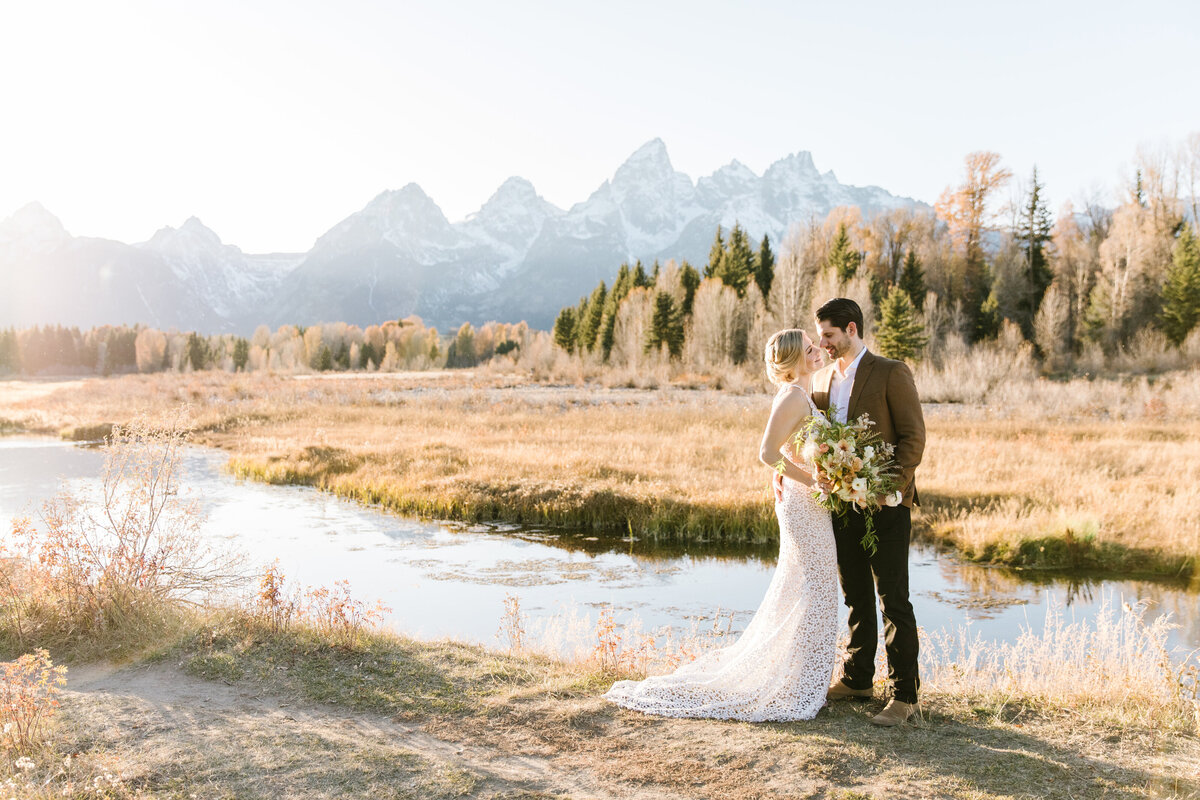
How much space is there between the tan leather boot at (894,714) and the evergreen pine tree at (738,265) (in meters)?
56.6

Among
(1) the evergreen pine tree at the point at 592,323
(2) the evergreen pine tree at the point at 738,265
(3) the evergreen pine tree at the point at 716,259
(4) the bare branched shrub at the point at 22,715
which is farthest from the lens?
(1) the evergreen pine tree at the point at 592,323

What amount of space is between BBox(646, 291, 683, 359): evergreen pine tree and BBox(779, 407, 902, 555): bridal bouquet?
5554cm

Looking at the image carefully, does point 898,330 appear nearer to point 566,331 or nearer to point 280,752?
point 280,752

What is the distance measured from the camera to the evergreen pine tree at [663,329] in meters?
60.6

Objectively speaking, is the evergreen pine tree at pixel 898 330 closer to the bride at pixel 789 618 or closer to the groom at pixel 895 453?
the groom at pixel 895 453

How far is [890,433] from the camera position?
498cm

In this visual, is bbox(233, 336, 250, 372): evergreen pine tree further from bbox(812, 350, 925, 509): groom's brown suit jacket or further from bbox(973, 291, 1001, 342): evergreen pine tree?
bbox(812, 350, 925, 509): groom's brown suit jacket

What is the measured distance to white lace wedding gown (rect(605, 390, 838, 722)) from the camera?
502cm

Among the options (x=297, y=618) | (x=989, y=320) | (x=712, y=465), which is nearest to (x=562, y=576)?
(x=297, y=618)

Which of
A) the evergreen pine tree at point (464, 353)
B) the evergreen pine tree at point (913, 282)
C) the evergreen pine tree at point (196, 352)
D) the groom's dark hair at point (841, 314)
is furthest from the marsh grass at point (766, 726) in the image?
the evergreen pine tree at point (464, 353)

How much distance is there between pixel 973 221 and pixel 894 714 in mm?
64935

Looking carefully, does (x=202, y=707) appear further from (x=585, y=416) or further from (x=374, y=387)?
(x=374, y=387)

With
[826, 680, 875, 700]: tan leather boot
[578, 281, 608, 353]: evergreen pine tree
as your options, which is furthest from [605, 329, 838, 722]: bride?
[578, 281, 608, 353]: evergreen pine tree

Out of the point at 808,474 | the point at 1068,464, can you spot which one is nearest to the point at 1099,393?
the point at 1068,464
